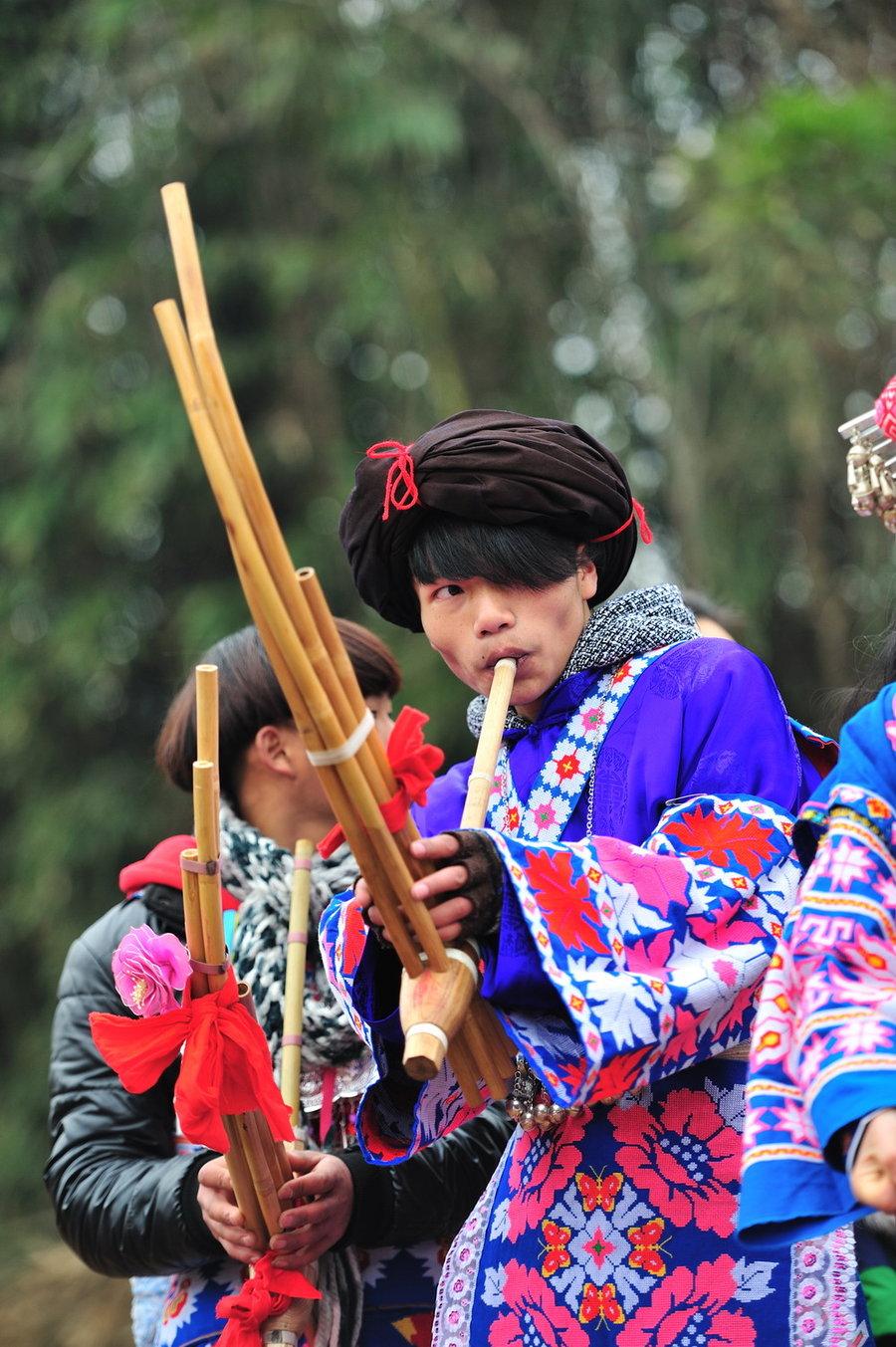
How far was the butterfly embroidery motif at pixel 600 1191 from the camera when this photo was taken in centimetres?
158

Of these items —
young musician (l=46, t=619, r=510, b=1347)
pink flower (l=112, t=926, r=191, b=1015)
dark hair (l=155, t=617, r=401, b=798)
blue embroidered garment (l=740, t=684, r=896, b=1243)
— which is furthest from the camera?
dark hair (l=155, t=617, r=401, b=798)

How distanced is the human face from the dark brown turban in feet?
0.24

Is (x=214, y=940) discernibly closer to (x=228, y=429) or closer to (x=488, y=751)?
(x=488, y=751)

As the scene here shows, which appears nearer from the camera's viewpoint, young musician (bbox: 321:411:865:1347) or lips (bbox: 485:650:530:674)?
young musician (bbox: 321:411:865:1347)

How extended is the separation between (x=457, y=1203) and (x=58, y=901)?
11.9 feet

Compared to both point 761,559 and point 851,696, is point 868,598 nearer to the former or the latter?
point 761,559

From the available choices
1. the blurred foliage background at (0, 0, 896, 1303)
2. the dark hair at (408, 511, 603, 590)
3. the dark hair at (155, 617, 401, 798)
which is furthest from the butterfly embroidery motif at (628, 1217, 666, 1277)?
the blurred foliage background at (0, 0, 896, 1303)

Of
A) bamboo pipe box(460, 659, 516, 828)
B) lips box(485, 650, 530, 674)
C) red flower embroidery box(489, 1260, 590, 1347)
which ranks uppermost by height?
lips box(485, 650, 530, 674)

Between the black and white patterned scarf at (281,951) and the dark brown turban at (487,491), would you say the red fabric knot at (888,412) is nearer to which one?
the dark brown turban at (487,491)

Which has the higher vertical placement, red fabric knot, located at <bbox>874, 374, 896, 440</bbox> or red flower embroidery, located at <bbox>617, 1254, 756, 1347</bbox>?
red fabric knot, located at <bbox>874, 374, 896, 440</bbox>

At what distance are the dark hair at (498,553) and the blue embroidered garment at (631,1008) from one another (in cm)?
15

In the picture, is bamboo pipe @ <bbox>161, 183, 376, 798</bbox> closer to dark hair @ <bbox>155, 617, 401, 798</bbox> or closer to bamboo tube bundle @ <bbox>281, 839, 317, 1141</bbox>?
bamboo tube bundle @ <bbox>281, 839, 317, 1141</bbox>

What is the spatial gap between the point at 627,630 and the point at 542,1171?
0.61 m

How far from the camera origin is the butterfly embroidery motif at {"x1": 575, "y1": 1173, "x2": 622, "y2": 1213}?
1578mm
